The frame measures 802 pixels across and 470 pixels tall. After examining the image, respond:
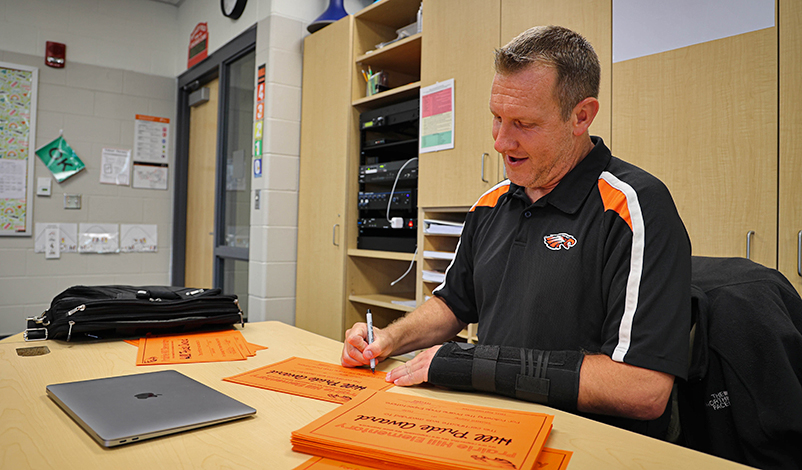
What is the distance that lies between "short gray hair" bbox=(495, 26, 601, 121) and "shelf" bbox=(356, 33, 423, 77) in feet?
4.41

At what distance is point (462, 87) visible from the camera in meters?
2.12

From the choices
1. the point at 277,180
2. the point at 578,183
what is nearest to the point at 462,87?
the point at 578,183

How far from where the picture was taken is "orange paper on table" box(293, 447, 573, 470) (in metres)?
0.62

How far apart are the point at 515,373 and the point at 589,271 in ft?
0.99

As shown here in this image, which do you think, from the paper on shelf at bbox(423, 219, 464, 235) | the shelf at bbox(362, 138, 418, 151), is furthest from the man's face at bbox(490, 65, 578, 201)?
the shelf at bbox(362, 138, 418, 151)

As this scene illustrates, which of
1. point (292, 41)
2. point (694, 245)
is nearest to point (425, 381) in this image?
point (694, 245)

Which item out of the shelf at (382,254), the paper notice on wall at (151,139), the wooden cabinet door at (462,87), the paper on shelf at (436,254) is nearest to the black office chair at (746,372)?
the wooden cabinet door at (462,87)

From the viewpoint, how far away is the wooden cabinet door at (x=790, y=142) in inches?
49.6

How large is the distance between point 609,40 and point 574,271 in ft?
3.05

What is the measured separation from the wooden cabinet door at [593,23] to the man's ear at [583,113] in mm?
535

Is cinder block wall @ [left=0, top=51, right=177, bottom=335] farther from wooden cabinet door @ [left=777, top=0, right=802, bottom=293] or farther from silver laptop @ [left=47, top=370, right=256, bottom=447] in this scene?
wooden cabinet door @ [left=777, top=0, right=802, bottom=293]

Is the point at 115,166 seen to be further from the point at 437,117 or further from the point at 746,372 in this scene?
the point at 746,372

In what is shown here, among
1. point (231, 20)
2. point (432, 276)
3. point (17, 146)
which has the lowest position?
point (432, 276)

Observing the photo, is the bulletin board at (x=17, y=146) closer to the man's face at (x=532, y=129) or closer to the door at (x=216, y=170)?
the door at (x=216, y=170)
